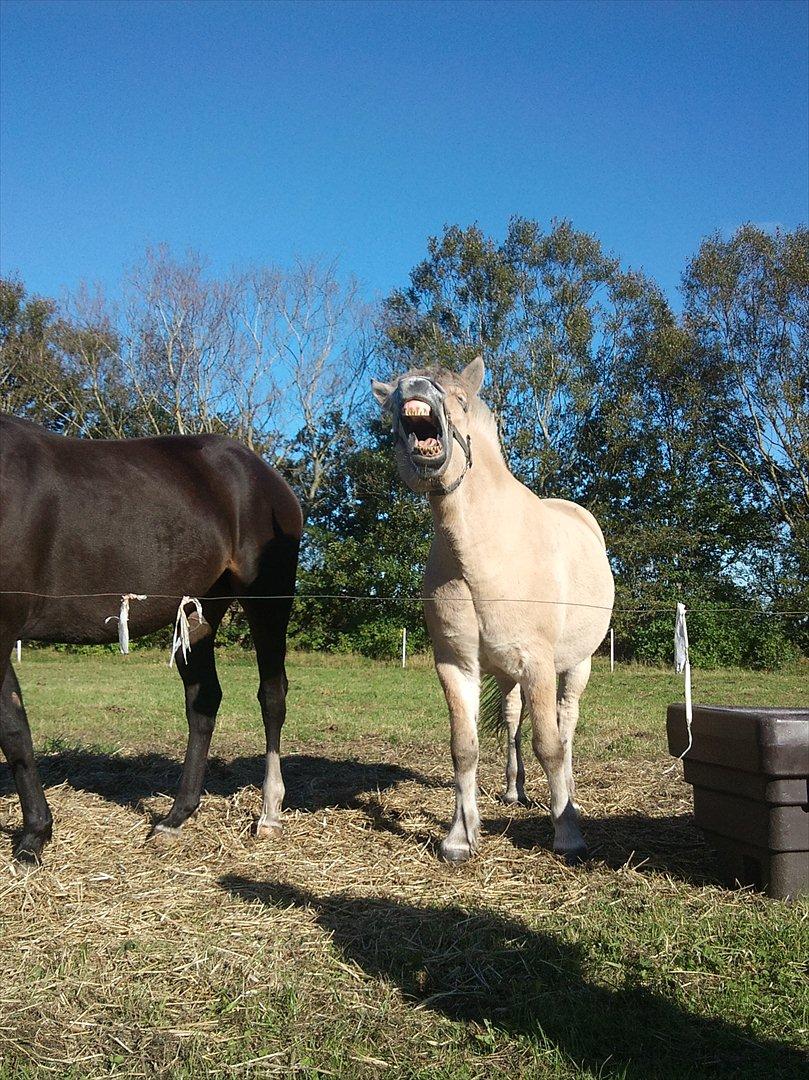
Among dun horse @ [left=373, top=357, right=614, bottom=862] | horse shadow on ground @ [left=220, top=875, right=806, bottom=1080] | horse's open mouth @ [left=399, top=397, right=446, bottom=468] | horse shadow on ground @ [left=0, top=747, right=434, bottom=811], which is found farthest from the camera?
horse shadow on ground @ [left=0, top=747, right=434, bottom=811]

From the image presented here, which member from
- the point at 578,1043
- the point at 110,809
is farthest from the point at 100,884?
the point at 578,1043

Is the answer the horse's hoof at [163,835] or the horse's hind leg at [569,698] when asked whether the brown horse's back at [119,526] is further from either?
the horse's hind leg at [569,698]

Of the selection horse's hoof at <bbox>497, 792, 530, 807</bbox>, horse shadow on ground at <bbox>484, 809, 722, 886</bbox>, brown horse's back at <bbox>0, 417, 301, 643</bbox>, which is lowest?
horse shadow on ground at <bbox>484, 809, 722, 886</bbox>

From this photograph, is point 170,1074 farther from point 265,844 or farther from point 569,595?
point 569,595

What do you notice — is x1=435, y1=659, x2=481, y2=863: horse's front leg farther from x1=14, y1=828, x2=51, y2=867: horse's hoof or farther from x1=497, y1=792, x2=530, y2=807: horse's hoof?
x1=14, y1=828, x2=51, y2=867: horse's hoof

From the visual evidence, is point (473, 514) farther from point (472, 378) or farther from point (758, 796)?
point (758, 796)

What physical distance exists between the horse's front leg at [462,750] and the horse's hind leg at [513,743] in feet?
3.55

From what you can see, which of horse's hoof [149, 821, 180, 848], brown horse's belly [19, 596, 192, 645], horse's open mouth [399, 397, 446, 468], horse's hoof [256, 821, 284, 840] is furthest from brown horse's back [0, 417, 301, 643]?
horse's open mouth [399, 397, 446, 468]

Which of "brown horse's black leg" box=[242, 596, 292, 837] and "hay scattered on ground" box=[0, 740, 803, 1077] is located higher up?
"brown horse's black leg" box=[242, 596, 292, 837]

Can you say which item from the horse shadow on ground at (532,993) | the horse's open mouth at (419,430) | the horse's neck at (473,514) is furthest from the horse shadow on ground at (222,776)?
the horse's open mouth at (419,430)

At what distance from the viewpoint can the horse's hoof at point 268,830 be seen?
5.27 m

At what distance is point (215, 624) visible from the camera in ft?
19.2

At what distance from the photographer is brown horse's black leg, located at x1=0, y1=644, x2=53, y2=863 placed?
4836 millimetres

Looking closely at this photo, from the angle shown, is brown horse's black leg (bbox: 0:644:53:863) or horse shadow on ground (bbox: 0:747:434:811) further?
horse shadow on ground (bbox: 0:747:434:811)
